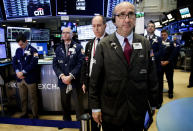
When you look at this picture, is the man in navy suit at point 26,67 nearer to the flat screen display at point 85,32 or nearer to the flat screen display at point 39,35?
the flat screen display at point 39,35

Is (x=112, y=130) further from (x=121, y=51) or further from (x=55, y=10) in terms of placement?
(x=55, y=10)

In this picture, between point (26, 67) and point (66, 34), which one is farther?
point (26, 67)

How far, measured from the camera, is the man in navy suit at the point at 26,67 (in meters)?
2.89

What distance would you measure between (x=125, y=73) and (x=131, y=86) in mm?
120

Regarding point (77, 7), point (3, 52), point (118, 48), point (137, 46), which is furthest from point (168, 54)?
point (3, 52)

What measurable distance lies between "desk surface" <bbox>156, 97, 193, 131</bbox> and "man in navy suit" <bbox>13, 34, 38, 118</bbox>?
2.53 meters

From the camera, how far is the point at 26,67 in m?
2.88

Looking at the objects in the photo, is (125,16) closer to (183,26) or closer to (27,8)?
(27,8)

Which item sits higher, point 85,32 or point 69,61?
point 85,32

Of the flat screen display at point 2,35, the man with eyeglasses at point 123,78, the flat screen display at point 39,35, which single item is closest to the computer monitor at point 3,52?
the flat screen display at point 2,35

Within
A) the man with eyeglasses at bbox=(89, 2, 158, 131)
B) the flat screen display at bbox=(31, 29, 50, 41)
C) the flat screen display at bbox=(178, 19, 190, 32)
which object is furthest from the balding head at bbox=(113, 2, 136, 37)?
the flat screen display at bbox=(178, 19, 190, 32)

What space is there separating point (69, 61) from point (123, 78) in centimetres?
154

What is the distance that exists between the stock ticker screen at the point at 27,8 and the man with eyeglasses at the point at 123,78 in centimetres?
247

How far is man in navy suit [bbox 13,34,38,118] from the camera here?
114 inches
